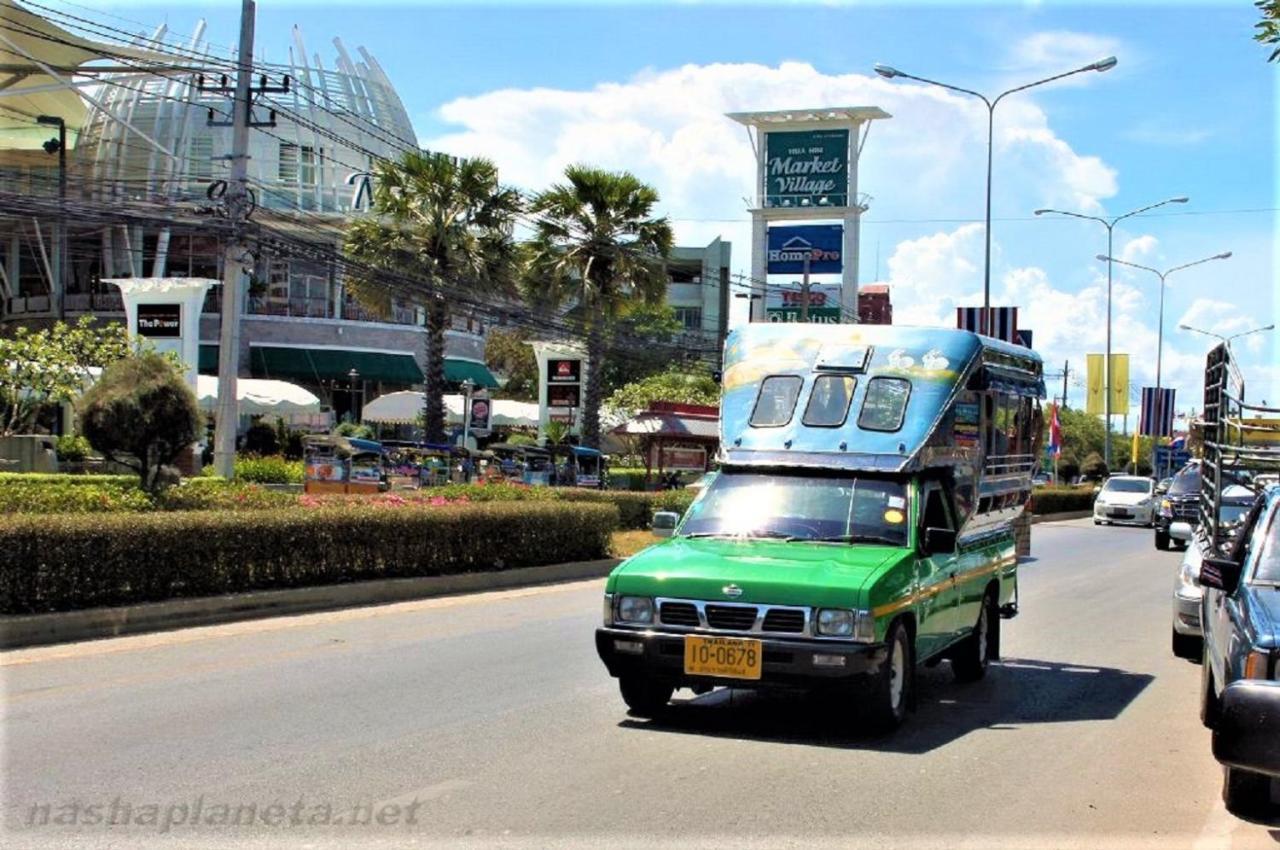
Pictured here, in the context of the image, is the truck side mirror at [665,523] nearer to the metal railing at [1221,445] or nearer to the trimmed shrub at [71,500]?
the metal railing at [1221,445]

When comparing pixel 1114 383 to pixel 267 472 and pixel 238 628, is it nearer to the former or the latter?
pixel 267 472

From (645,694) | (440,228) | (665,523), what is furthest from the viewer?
(440,228)

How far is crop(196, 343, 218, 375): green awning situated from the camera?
56.1m

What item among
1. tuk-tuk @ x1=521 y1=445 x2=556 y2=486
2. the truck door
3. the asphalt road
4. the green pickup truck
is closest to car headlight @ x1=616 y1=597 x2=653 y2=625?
the green pickup truck

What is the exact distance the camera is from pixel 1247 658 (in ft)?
21.3

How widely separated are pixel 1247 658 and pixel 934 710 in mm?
3390

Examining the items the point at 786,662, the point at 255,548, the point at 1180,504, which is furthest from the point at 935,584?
the point at 1180,504

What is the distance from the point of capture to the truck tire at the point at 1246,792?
6770mm

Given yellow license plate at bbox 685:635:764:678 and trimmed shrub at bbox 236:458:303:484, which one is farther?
trimmed shrub at bbox 236:458:303:484

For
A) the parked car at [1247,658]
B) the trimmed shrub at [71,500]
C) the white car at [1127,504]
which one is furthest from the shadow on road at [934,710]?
the white car at [1127,504]

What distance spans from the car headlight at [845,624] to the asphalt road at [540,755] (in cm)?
70

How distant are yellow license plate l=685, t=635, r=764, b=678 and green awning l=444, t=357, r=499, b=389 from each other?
54.4 meters

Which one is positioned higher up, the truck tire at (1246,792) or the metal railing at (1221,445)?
the metal railing at (1221,445)

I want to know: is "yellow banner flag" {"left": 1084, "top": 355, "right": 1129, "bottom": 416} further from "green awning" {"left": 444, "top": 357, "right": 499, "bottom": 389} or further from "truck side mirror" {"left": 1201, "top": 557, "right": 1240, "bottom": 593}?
"truck side mirror" {"left": 1201, "top": 557, "right": 1240, "bottom": 593}
